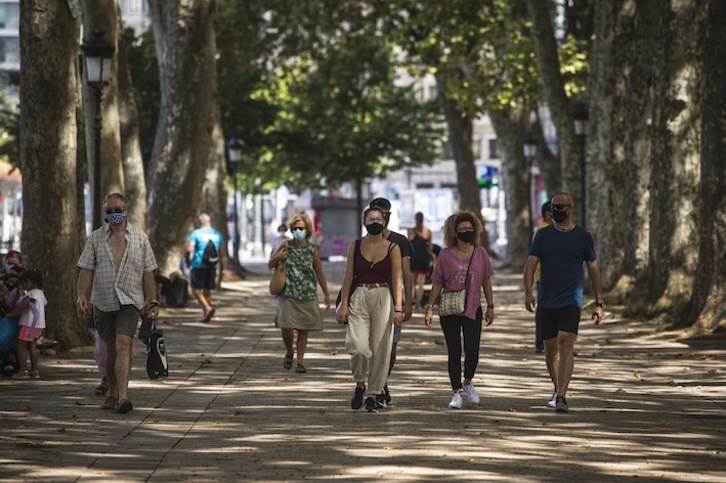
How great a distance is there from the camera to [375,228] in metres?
14.6

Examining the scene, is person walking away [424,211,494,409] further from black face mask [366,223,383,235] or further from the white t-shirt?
the white t-shirt

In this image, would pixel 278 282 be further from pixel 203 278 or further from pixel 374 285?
pixel 203 278

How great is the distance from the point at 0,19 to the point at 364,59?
197 ft

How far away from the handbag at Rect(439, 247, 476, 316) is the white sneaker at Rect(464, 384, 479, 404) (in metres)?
0.63

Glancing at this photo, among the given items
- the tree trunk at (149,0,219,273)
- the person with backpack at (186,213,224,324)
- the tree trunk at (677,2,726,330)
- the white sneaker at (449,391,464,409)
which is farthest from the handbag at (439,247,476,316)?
the tree trunk at (149,0,219,273)

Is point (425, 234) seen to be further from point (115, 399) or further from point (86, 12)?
point (115, 399)

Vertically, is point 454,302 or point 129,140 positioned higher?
point 129,140

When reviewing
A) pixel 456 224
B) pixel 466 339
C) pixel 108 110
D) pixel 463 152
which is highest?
pixel 463 152

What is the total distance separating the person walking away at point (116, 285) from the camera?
14391mm

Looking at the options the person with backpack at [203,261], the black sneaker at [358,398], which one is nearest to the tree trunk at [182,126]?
the person with backpack at [203,261]

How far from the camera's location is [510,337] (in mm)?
24656

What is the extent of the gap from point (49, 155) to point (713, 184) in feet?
26.7

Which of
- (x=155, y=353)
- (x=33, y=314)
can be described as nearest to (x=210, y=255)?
(x=33, y=314)

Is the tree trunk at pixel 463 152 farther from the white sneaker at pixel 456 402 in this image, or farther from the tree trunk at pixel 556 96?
the white sneaker at pixel 456 402
